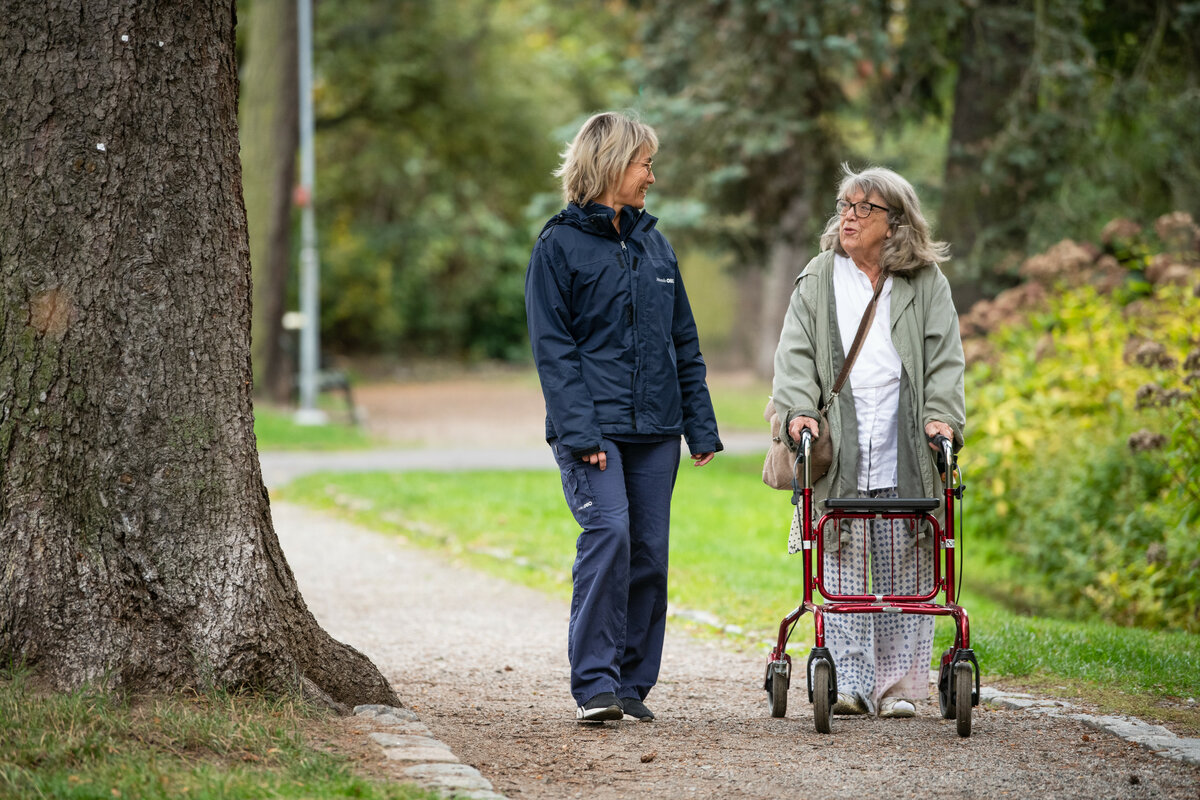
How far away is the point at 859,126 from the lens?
71.7 ft

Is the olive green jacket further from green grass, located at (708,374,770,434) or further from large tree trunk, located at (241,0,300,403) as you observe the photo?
large tree trunk, located at (241,0,300,403)

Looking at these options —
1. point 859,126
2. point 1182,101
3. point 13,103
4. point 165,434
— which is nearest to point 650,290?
point 165,434

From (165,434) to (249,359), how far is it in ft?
1.48

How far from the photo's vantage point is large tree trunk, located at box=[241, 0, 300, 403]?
70.6 feet

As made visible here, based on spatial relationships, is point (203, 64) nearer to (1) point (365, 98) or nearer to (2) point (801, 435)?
(2) point (801, 435)

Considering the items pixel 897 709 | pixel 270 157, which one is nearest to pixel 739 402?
pixel 270 157

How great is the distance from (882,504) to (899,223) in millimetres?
1128

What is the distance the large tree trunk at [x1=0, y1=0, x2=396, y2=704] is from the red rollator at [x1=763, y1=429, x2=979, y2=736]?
5.87ft

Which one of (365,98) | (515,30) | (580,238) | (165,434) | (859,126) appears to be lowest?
(165,434)

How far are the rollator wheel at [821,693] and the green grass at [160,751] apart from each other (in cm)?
161

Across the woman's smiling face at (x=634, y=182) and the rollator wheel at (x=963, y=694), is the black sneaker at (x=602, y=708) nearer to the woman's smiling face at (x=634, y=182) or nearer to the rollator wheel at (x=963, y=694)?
the rollator wheel at (x=963, y=694)

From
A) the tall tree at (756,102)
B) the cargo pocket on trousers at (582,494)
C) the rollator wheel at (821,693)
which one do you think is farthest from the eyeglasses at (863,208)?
the tall tree at (756,102)

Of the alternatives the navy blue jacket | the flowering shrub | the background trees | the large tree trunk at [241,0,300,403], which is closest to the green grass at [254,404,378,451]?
the large tree trunk at [241,0,300,403]

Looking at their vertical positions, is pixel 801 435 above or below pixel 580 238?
below
